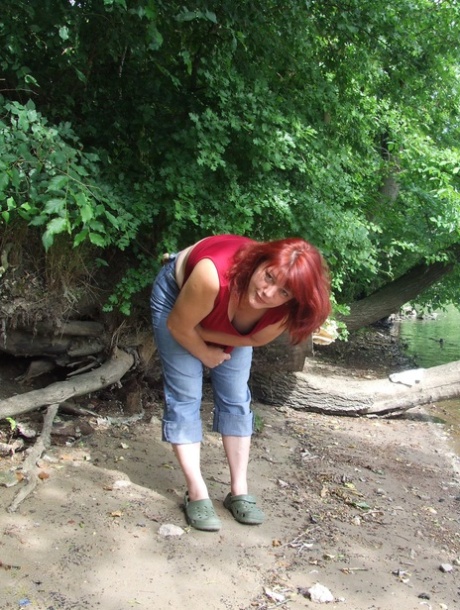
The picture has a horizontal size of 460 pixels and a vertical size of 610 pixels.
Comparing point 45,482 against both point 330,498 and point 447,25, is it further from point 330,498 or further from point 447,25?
point 447,25

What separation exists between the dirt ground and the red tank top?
982 millimetres

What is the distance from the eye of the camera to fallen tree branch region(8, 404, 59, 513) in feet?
8.34

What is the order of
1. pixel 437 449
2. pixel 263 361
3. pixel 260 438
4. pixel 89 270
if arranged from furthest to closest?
pixel 263 361, pixel 437 449, pixel 260 438, pixel 89 270

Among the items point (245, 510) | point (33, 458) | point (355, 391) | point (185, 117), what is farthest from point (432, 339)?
point (33, 458)

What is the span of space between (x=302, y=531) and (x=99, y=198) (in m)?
2.09

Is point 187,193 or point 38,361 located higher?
point 187,193

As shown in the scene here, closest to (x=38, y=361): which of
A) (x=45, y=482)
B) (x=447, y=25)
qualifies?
(x=45, y=482)

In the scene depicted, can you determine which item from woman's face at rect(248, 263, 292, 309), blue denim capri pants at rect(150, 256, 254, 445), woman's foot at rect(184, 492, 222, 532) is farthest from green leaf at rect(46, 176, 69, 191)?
woman's foot at rect(184, 492, 222, 532)

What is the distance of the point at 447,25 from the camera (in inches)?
194

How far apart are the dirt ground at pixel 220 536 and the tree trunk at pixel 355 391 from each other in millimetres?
1249

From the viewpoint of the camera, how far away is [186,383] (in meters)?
2.57

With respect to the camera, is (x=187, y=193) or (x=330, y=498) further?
(x=187, y=193)

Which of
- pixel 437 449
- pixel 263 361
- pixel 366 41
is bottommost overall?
pixel 437 449

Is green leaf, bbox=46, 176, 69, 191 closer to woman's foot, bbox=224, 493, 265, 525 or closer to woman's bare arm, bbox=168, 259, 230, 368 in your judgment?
woman's bare arm, bbox=168, 259, 230, 368
